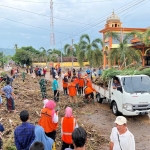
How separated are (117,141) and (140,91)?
5.83 metres

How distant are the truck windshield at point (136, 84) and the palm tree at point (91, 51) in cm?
2032

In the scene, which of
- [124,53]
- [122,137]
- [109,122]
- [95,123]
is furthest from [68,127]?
[124,53]

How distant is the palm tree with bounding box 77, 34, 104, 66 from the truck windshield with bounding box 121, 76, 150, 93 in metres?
20.3

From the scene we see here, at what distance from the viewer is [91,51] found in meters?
30.9

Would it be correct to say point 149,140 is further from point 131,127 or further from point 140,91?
point 140,91

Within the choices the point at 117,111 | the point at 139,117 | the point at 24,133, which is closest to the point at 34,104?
the point at 117,111

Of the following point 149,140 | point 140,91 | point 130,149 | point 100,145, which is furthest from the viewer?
point 140,91

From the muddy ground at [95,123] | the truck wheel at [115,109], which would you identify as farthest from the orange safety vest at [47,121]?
the truck wheel at [115,109]

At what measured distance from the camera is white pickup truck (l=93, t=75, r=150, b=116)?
898 centimetres

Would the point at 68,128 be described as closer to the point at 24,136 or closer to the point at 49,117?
the point at 49,117

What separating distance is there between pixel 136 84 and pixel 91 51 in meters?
21.6

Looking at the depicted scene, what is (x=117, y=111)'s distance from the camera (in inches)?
390

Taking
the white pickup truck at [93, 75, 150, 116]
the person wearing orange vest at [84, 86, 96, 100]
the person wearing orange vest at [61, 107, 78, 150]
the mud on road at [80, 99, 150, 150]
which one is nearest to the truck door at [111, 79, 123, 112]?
the white pickup truck at [93, 75, 150, 116]

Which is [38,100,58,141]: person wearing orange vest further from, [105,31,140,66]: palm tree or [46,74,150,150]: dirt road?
[105,31,140,66]: palm tree
